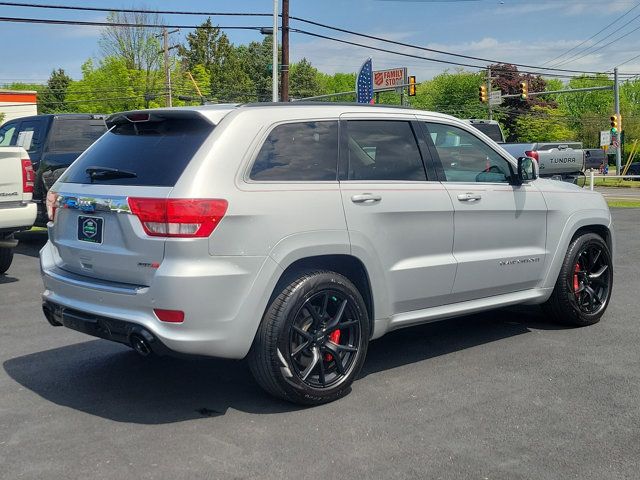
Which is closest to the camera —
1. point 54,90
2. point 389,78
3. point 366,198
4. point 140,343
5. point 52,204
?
point 140,343

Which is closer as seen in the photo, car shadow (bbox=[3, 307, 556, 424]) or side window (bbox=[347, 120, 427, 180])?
→ car shadow (bbox=[3, 307, 556, 424])

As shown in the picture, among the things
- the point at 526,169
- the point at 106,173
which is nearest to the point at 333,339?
the point at 106,173

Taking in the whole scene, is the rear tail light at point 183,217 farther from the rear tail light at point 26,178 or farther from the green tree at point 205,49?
the green tree at point 205,49

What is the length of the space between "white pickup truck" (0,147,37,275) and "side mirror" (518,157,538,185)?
18.3ft

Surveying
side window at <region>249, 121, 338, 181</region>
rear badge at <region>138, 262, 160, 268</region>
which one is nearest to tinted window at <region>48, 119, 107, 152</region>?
side window at <region>249, 121, 338, 181</region>

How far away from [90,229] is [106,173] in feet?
1.20

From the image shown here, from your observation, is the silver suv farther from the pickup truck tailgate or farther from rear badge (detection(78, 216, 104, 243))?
the pickup truck tailgate

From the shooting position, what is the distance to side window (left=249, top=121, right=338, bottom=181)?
174 inches

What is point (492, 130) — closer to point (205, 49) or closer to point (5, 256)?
point (5, 256)

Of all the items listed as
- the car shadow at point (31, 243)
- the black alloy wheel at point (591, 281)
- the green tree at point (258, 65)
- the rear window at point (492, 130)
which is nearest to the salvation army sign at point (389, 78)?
the rear window at point (492, 130)

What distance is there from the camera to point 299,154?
4.62 metres

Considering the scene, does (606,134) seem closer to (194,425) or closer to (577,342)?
(577,342)

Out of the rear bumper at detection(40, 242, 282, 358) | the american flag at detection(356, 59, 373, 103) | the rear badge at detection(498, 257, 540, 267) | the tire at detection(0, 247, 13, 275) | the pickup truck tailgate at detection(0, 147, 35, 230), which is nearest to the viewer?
the rear bumper at detection(40, 242, 282, 358)

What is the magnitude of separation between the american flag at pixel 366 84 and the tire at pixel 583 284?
21.1 metres
